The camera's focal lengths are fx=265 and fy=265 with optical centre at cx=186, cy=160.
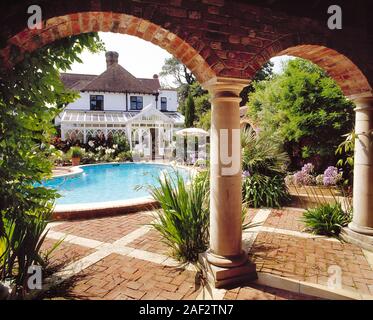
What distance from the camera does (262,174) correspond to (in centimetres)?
772

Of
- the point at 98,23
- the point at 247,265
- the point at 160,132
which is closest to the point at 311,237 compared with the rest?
the point at 247,265

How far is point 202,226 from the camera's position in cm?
411

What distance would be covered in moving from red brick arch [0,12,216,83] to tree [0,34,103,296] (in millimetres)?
160

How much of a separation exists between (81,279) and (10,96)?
2367mm

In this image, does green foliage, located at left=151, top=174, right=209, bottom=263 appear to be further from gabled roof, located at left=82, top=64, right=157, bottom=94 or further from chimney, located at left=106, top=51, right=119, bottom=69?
chimney, located at left=106, top=51, right=119, bottom=69

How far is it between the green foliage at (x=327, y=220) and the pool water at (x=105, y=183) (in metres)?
4.13

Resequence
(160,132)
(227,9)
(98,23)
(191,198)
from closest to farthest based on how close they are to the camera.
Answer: (98,23), (227,9), (191,198), (160,132)

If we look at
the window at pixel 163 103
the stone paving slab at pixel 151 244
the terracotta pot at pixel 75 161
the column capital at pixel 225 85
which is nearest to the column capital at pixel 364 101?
the column capital at pixel 225 85

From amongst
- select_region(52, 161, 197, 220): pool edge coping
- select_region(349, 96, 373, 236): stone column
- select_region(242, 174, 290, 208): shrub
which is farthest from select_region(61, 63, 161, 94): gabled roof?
select_region(349, 96, 373, 236): stone column

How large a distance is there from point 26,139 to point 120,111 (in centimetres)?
2427

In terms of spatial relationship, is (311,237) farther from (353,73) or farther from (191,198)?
(353,73)

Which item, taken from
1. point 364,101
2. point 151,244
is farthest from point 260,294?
point 364,101

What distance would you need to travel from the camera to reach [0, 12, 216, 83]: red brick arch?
2676 mm

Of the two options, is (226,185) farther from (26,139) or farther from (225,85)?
(26,139)
